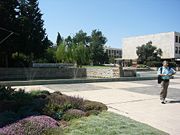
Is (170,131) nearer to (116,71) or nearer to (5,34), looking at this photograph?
(116,71)

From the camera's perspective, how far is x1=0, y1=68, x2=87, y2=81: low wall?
32562 mm

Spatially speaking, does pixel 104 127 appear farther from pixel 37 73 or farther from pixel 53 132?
pixel 37 73

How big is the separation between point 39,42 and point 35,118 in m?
32.9

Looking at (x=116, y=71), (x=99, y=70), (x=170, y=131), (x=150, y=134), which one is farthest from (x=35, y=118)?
(x=99, y=70)

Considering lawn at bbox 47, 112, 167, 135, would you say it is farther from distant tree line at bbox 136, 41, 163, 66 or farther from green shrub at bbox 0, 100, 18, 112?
distant tree line at bbox 136, 41, 163, 66

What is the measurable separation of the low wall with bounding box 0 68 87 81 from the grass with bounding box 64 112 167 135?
26.0m

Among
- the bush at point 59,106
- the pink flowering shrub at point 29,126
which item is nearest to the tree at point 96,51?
the bush at point 59,106

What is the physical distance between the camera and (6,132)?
5453 millimetres

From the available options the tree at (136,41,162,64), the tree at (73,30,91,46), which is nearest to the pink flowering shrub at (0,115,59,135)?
the tree at (136,41,162,64)

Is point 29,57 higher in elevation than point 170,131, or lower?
higher

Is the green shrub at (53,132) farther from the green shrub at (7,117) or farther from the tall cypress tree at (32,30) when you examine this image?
the tall cypress tree at (32,30)

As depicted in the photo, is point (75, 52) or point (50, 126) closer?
point (50, 126)

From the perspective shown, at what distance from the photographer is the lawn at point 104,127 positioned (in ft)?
19.2

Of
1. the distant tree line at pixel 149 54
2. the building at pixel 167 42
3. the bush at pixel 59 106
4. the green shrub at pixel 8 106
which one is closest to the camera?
the bush at pixel 59 106
